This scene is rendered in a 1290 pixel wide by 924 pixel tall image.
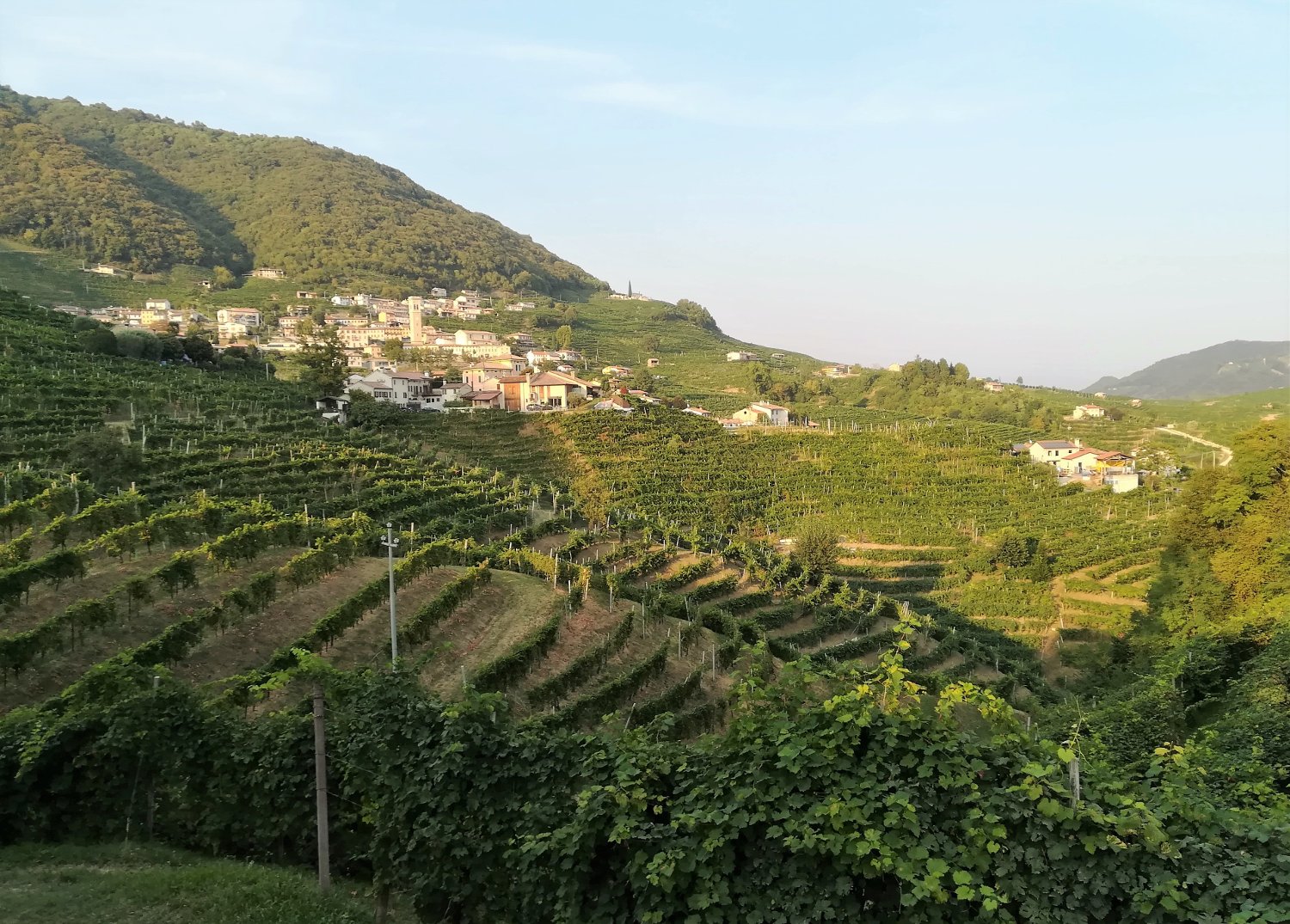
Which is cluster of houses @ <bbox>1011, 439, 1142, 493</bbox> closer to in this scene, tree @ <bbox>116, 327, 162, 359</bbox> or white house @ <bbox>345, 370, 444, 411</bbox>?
white house @ <bbox>345, 370, 444, 411</bbox>

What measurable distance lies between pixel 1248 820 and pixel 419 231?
161086mm

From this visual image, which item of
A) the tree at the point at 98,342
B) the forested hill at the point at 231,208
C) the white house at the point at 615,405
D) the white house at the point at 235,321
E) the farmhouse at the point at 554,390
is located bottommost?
the white house at the point at 615,405

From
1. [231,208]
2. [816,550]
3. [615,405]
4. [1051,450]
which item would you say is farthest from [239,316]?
[1051,450]

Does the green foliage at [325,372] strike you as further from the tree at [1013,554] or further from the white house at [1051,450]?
the white house at [1051,450]

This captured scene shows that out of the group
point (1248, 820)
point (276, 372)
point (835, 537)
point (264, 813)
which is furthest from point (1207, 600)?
point (276, 372)

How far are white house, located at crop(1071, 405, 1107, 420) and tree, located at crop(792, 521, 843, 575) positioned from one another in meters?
57.3

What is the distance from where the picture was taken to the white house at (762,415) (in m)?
60.8

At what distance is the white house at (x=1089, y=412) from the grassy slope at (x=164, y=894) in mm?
86744

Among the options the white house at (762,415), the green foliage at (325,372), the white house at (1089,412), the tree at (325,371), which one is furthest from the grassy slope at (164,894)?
the white house at (1089,412)

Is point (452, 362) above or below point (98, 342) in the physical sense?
above

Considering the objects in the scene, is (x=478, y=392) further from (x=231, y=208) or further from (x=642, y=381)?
(x=231, y=208)

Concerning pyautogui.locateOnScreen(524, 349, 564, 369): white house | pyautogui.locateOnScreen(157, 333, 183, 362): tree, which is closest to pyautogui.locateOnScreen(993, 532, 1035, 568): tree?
pyautogui.locateOnScreen(157, 333, 183, 362): tree

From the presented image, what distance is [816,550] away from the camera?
32781 millimetres

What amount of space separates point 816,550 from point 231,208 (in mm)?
154641
